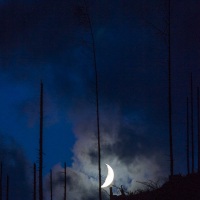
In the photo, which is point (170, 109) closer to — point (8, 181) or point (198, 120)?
point (198, 120)

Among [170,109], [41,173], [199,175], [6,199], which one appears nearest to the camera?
[199,175]

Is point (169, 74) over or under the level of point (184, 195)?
over

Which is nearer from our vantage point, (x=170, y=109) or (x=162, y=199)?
(x=162, y=199)

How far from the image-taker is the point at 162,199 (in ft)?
61.4

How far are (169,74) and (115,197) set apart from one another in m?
7.25

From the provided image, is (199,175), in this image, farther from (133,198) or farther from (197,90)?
(197,90)

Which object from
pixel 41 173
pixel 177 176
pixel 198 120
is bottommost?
pixel 177 176

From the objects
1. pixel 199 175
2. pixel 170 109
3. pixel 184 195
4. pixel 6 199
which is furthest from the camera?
pixel 6 199

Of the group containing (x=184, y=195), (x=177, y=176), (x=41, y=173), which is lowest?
(x=184, y=195)

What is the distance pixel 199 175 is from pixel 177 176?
57.1 inches

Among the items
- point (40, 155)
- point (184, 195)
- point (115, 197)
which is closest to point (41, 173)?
point (40, 155)

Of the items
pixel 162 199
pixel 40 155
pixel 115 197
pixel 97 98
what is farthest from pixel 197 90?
pixel 162 199

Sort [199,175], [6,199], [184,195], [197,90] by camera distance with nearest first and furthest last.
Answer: [184,195] → [199,175] → [197,90] → [6,199]

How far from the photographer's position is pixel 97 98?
95.9 feet
